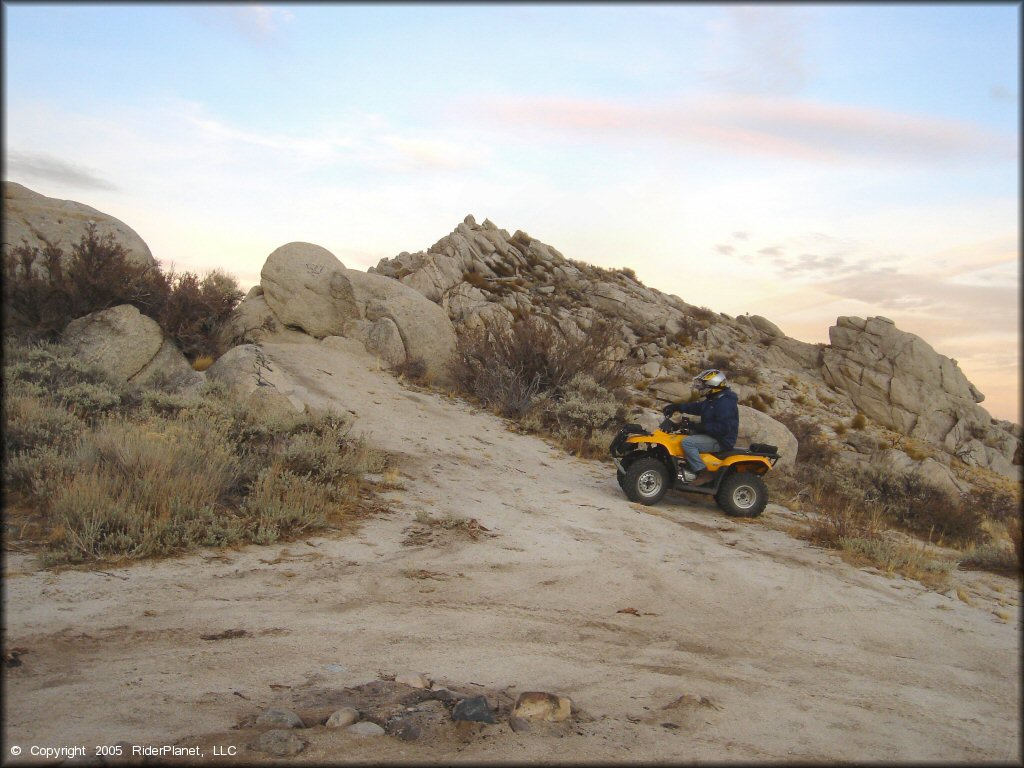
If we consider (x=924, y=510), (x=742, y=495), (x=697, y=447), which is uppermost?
(x=697, y=447)

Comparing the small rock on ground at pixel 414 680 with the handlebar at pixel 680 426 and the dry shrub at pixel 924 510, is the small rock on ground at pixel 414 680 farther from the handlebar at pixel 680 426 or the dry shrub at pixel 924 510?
the dry shrub at pixel 924 510

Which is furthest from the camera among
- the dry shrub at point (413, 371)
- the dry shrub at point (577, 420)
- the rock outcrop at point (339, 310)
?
the rock outcrop at point (339, 310)

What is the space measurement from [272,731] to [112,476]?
185 inches

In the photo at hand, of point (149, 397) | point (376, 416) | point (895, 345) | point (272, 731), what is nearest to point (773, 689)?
point (272, 731)

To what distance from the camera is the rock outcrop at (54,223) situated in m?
14.9

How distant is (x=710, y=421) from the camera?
10.0 metres

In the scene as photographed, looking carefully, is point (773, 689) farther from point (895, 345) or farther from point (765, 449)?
point (895, 345)

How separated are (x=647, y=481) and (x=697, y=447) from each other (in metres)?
0.90

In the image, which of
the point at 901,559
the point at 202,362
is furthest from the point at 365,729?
the point at 202,362

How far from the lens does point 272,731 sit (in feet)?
11.2

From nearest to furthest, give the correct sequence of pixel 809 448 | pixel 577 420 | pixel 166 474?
1. pixel 166 474
2. pixel 577 420
3. pixel 809 448

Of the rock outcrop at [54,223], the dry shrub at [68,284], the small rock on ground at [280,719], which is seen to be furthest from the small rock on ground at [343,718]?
the rock outcrop at [54,223]

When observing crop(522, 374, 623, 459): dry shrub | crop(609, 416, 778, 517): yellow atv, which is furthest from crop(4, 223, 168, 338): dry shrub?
crop(609, 416, 778, 517): yellow atv

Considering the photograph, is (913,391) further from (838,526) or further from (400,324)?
(838,526)
